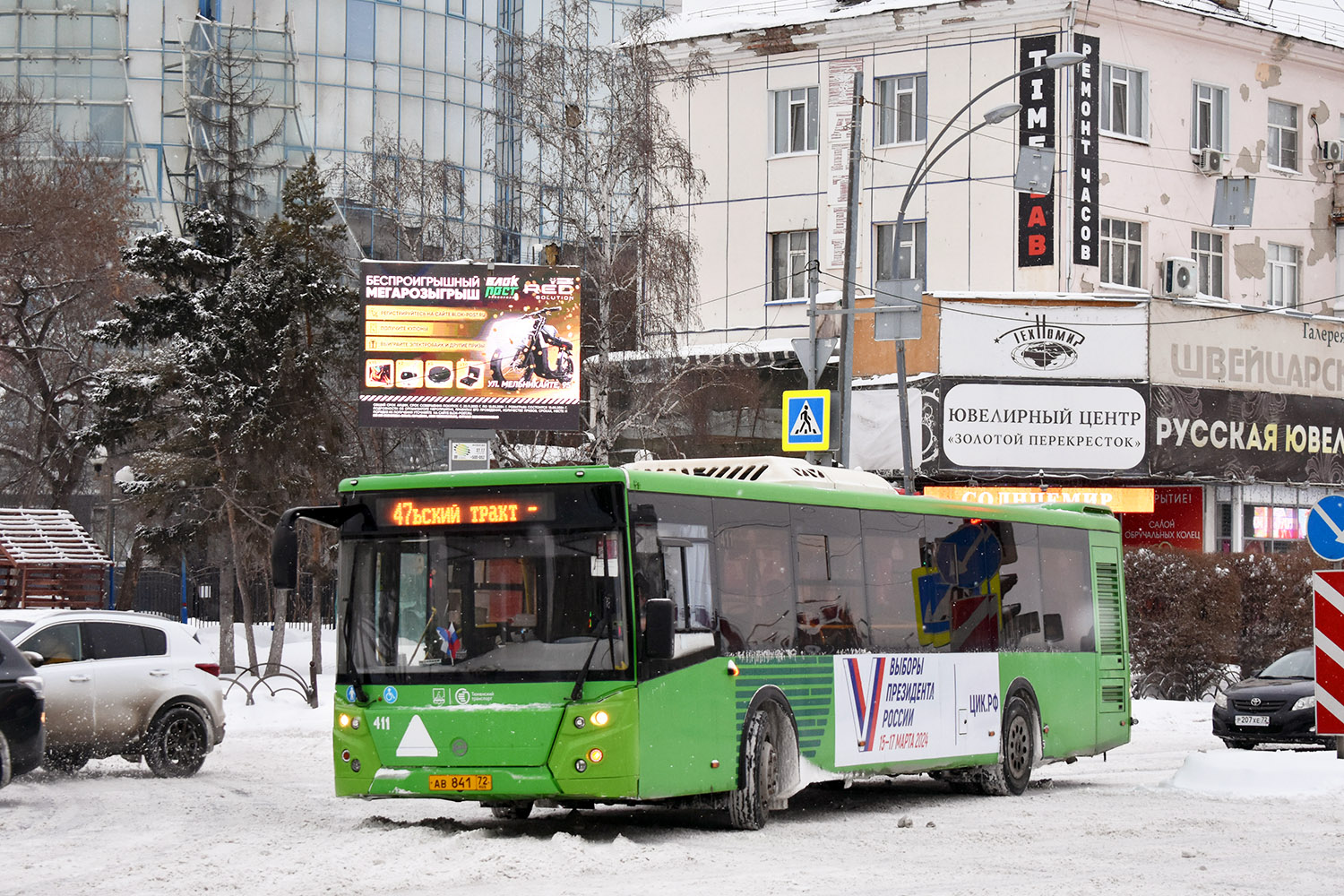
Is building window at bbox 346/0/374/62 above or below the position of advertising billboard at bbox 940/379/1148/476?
above

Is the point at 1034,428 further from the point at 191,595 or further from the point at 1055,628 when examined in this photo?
the point at 191,595

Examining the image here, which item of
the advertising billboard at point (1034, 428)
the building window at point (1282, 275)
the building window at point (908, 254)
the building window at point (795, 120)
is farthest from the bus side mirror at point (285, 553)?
the building window at point (1282, 275)

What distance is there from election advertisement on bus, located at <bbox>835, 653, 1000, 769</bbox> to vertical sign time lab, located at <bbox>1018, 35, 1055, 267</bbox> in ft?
82.3

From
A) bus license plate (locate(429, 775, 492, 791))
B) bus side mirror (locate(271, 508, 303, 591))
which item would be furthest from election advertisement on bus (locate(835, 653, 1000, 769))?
bus side mirror (locate(271, 508, 303, 591))

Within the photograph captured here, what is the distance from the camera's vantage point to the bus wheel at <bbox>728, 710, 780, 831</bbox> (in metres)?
13.7

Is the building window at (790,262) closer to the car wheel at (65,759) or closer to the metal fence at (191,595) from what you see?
the metal fence at (191,595)

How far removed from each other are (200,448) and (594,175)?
8877 millimetres

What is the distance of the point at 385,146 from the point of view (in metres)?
39.2

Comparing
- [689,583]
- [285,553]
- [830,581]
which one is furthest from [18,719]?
[830,581]

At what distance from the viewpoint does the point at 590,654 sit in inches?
492

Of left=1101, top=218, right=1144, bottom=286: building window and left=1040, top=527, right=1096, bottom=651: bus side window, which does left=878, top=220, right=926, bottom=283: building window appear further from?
left=1040, top=527, right=1096, bottom=651: bus side window

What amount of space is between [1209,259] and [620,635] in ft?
116

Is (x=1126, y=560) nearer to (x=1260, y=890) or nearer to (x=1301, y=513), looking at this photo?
(x=1301, y=513)

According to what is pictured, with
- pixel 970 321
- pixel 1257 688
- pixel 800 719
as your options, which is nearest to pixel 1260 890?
pixel 800 719
